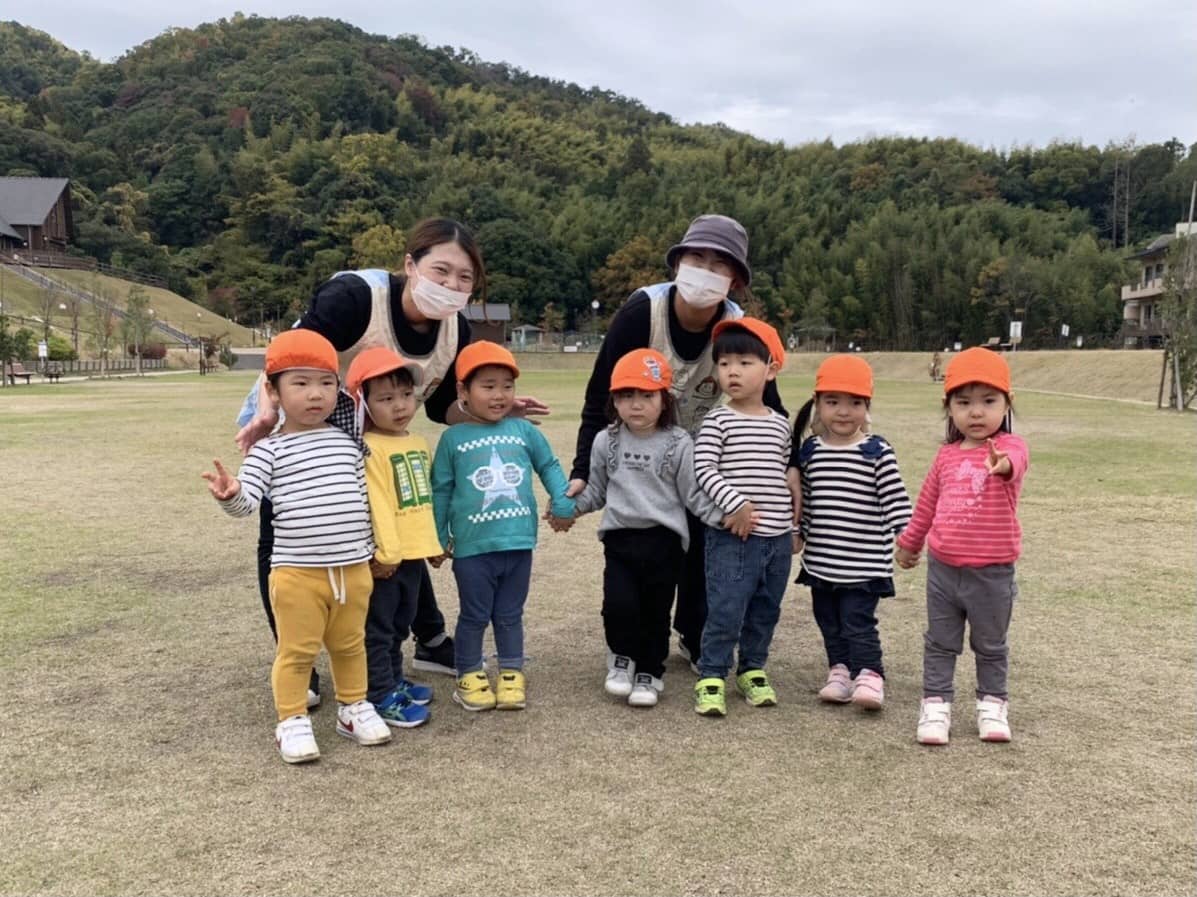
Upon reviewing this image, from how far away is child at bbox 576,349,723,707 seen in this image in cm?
330

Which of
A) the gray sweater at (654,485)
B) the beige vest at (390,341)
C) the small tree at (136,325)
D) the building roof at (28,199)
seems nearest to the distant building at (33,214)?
the building roof at (28,199)

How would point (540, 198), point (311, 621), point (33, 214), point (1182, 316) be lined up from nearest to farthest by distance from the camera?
point (311, 621), point (1182, 316), point (33, 214), point (540, 198)

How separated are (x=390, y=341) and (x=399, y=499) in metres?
0.64

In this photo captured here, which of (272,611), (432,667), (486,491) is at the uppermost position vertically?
(486,491)

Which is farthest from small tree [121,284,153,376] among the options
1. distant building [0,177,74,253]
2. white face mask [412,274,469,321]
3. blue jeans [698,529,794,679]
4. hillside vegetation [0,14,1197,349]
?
blue jeans [698,529,794,679]

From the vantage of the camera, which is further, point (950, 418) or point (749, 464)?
point (749, 464)

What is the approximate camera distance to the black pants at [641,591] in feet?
10.9

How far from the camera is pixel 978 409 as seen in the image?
2.99 meters

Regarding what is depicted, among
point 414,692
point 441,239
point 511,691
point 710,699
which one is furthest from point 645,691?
point 441,239

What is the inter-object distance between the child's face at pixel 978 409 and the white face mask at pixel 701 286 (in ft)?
3.08

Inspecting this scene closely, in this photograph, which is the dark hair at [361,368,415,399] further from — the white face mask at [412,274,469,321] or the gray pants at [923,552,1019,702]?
the gray pants at [923,552,1019,702]

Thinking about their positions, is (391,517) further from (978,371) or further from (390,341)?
(978,371)

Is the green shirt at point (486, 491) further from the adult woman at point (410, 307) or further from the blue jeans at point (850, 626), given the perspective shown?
the blue jeans at point (850, 626)

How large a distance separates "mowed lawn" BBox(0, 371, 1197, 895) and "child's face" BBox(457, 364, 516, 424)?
108cm
